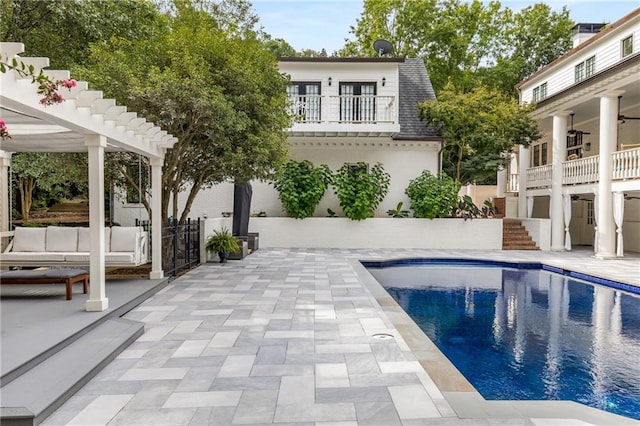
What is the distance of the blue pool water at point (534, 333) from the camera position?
4387 millimetres

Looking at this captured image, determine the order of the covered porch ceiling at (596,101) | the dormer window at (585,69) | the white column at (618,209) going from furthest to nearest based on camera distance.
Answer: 1. the dormer window at (585,69)
2. the white column at (618,209)
3. the covered porch ceiling at (596,101)

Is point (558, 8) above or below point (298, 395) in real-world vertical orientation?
above

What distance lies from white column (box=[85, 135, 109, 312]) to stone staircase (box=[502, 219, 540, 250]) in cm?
1420

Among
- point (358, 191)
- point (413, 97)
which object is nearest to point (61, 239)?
point (358, 191)

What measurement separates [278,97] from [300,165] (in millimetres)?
5884

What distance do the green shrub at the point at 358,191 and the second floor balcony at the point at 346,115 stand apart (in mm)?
1588

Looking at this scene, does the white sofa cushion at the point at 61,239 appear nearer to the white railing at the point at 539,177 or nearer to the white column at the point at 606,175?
the white column at the point at 606,175

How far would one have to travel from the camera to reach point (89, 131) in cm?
543

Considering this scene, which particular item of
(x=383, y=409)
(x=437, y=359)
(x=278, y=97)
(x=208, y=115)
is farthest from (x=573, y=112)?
(x=383, y=409)

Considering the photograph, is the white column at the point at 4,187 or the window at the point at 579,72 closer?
the white column at the point at 4,187

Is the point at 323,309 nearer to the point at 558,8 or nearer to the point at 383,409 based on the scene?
the point at 383,409

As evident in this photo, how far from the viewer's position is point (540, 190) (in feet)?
54.4

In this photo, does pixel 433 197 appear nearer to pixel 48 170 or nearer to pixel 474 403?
pixel 48 170

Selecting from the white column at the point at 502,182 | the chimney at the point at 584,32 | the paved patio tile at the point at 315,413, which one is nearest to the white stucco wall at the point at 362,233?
the white column at the point at 502,182
